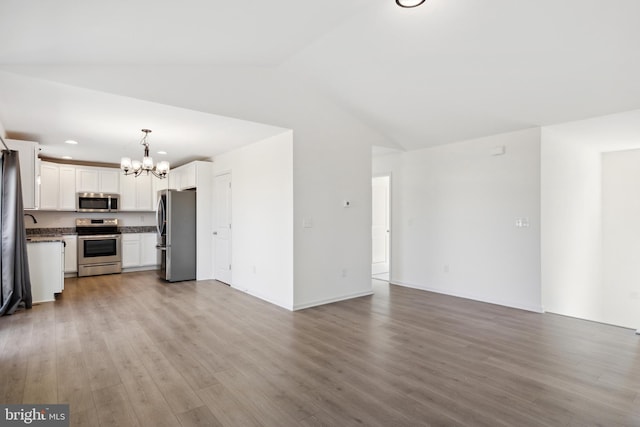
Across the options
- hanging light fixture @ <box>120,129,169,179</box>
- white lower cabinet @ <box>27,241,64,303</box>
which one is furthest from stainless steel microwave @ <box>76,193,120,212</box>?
hanging light fixture @ <box>120,129,169,179</box>

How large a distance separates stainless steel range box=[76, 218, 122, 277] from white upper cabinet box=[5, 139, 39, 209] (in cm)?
209

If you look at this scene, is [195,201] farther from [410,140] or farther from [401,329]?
[401,329]

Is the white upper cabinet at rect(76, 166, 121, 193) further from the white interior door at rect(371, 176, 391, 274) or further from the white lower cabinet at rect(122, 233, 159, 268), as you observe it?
the white interior door at rect(371, 176, 391, 274)

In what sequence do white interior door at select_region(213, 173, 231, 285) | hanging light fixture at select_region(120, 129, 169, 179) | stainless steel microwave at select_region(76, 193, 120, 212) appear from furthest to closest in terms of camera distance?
1. stainless steel microwave at select_region(76, 193, 120, 212)
2. white interior door at select_region(213, 173, 231, 285)
3. hanging light fixture at select_region(120, 129, 169, 179)

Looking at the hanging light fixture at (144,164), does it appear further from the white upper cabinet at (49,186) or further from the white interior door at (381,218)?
the white interior door at (381,218)

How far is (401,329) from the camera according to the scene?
3666 millimetres

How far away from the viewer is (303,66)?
3922 millimetres

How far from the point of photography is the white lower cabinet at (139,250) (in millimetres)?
7254

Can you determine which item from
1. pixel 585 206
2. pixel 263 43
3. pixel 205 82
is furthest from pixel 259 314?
pixel 585 206

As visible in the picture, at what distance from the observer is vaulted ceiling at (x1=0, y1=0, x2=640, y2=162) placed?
8.01 feet

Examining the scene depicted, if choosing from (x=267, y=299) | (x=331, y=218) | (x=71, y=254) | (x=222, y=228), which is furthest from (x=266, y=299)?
(x=71, y=254)

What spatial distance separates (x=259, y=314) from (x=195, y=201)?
3.26 metres

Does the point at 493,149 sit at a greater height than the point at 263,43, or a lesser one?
lesser

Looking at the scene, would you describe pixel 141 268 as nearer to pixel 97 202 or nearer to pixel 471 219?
pixel 97 202
